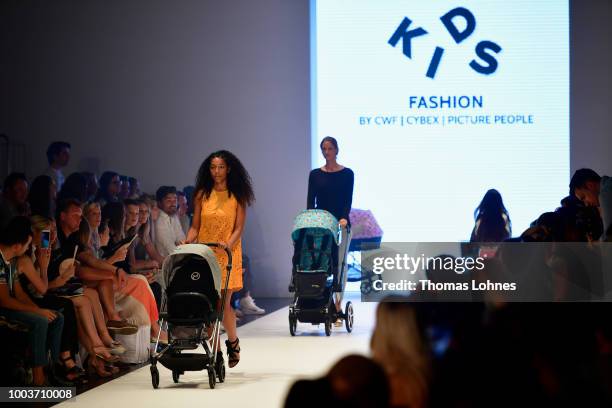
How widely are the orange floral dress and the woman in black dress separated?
6.38ft

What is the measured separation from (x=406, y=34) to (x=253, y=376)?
560 centimetres

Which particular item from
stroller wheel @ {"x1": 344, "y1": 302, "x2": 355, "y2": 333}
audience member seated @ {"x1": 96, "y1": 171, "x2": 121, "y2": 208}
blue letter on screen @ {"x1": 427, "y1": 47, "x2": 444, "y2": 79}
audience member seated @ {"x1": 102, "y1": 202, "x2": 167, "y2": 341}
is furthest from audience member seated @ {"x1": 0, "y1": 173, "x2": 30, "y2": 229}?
blue letter on screen @ {"x1": 427, "y1": 47, "x2": 444, "y2": 79}

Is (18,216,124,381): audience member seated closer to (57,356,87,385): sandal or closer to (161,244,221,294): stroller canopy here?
(57,356,87,385): sandal

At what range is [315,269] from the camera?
7305mm

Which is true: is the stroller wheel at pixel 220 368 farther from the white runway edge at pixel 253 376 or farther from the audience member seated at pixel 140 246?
the audience member seated at pixel 140 246

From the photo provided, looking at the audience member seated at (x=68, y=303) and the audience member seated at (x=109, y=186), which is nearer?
the audience member seated at (x=68, y=303)

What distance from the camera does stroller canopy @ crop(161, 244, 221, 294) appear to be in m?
5.09

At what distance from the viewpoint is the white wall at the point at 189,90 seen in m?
10.3

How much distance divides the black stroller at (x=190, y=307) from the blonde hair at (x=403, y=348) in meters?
3.04

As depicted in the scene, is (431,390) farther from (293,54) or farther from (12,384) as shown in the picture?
(293,54)

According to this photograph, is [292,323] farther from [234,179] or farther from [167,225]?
[234,179]

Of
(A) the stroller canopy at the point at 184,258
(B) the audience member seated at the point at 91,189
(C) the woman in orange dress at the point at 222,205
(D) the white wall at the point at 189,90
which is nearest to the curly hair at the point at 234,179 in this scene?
(C) the woman in orange dress at the point at 222,205

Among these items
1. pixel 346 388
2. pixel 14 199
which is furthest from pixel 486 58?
pixel 346 388

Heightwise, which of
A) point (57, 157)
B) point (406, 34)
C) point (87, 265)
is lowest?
point (87, 265)
